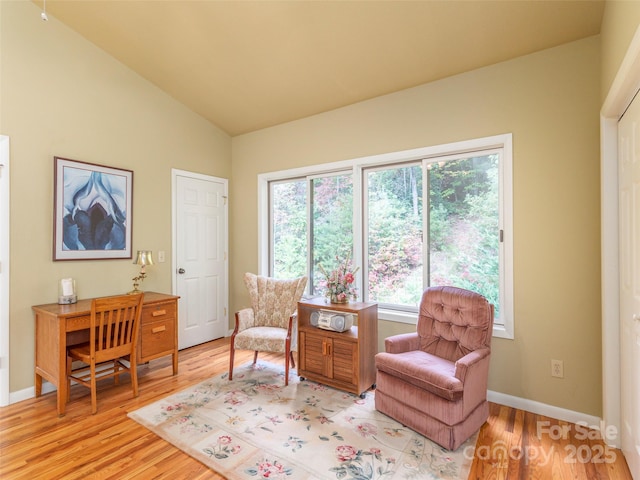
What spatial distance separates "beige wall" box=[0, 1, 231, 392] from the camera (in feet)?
9.36

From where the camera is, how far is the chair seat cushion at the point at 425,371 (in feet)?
6.89

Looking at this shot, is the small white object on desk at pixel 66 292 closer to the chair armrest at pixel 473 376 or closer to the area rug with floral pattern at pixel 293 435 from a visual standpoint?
the area rug with floral pattern at pixel 293 435

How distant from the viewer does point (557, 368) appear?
2.54 meters

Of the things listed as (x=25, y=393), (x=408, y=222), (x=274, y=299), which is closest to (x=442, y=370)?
(x=408, y=222)

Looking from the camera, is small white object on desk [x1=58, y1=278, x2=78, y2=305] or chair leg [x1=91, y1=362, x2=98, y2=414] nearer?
chair leg [x1=91, y1=362, x2=98, y2=414]

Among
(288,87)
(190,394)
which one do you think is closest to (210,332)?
(190,394)

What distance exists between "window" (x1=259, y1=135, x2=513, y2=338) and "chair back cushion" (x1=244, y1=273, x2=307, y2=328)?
1.99 feet

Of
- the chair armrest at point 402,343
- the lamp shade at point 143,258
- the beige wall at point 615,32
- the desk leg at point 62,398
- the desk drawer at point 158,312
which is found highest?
the beige wall at point 615,32

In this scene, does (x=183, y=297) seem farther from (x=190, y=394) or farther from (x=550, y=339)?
(x=550, y=339)

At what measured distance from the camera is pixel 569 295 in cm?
251

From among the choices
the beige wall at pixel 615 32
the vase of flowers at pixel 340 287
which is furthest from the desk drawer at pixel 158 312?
the beige wall at pixel 615 32

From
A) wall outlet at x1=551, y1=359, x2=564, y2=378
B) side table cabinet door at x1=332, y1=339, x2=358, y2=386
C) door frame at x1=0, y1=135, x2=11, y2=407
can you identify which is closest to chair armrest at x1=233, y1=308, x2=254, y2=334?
side table cabinet door at x1=332, y1=339, x2=358, y2=386

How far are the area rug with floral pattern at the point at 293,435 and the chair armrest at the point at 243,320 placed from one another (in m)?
0.52

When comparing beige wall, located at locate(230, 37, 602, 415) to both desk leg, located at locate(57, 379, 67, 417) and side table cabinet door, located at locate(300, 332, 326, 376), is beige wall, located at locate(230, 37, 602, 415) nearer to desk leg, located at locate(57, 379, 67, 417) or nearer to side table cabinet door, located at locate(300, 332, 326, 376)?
side table cabinet door, located at locate(300, 332, 326, 376)
